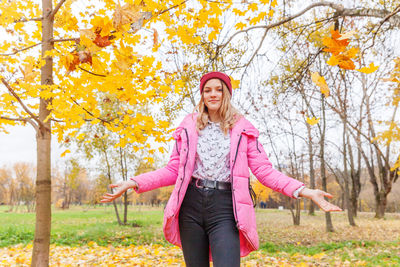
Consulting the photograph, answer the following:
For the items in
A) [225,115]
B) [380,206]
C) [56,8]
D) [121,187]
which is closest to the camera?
[121,187]

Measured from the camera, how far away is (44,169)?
4266 millimetres

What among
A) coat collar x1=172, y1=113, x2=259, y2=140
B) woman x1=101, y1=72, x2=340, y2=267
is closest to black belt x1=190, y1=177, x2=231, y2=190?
woman x1=101, y1=72, x2=340, y2=267

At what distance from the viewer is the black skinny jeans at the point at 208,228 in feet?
6.13

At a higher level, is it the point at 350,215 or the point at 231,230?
the point at 231,230

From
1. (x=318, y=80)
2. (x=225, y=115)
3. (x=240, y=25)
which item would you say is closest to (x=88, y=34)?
(x=225, y=115)

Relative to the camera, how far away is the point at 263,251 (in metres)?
7.39

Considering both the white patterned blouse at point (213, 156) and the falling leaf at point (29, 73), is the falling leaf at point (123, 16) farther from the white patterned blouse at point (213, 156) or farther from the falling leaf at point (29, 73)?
the falling leaf at point (29, 73)

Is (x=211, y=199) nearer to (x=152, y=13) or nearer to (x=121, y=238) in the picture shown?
(x=152, y=13)

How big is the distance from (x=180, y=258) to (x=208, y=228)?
4635 millimetres

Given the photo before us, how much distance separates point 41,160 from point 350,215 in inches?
555

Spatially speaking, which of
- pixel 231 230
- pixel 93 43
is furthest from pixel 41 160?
pixel 231 230

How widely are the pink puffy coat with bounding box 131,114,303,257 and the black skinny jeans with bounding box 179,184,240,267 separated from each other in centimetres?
6

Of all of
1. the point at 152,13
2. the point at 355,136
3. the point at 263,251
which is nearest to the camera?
the point at 152,13

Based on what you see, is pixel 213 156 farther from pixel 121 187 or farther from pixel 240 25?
pixel 240 25
